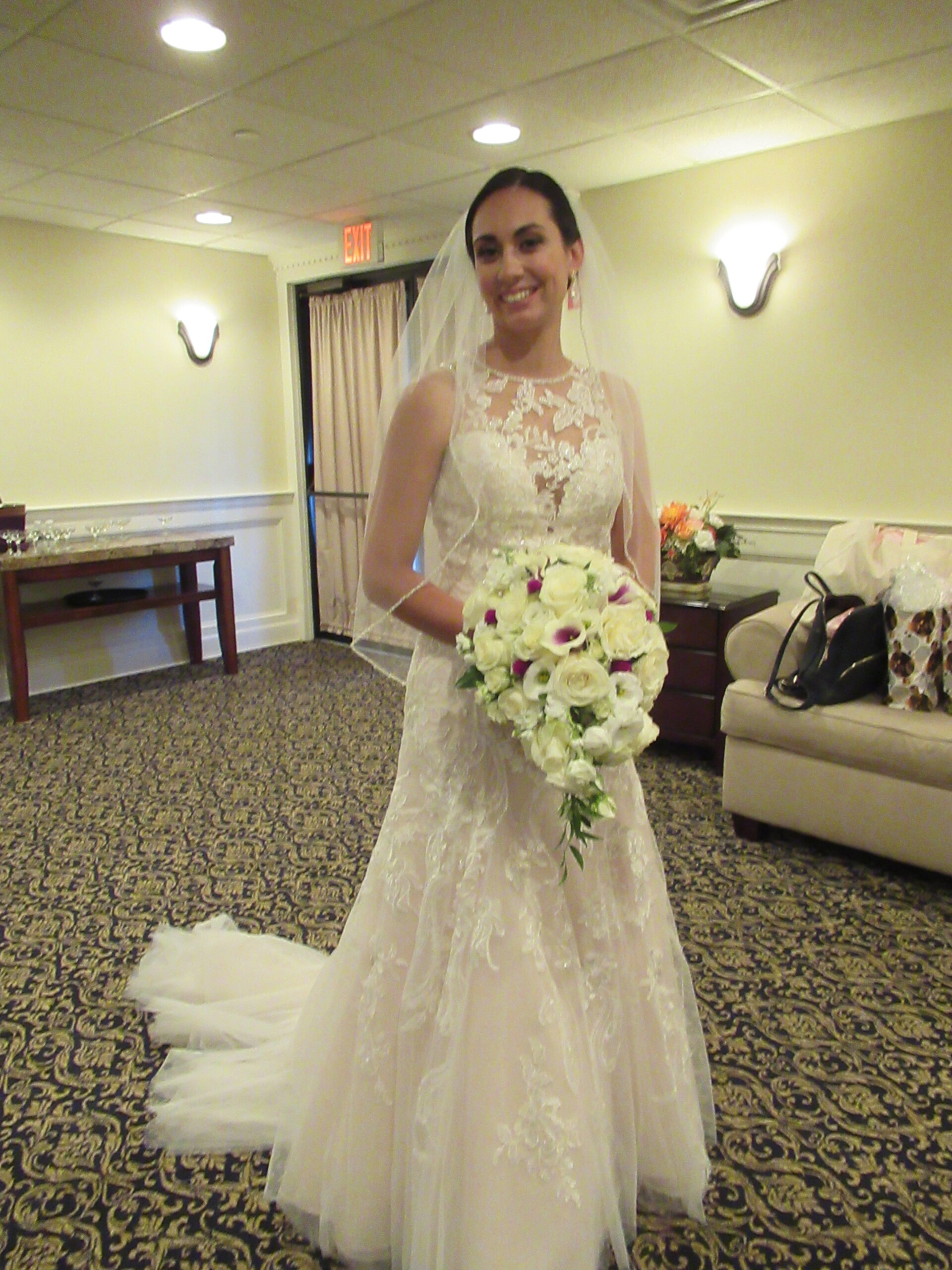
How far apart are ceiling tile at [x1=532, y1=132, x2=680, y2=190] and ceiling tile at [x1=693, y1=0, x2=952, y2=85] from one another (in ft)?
2.67

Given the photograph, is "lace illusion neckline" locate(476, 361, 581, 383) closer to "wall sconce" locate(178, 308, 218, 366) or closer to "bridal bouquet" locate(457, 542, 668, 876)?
"bridal bouquet" locate(457, 542, 668, 876)

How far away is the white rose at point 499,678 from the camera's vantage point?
1.27 meters

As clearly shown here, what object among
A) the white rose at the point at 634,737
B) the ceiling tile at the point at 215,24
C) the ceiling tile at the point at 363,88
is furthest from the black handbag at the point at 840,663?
the ceiling tile at the point at 215,24

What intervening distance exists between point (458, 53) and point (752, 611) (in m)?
2.37

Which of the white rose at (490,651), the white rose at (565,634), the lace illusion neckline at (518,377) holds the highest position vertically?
the lace illusion neckline at (518,377)

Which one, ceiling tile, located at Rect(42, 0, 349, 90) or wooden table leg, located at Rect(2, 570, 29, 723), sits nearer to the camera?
ceiling tile, located at Rect(42, 0, 349, 90)

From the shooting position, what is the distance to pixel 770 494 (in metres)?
4.18

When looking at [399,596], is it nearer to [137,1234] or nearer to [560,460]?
[560,460]

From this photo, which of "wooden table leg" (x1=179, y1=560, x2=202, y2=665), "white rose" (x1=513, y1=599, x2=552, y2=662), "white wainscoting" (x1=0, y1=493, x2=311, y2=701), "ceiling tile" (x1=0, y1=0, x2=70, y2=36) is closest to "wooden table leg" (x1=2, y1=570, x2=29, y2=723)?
"white wainscoting" (x1=0, y1=493, x2=311, y2=701)

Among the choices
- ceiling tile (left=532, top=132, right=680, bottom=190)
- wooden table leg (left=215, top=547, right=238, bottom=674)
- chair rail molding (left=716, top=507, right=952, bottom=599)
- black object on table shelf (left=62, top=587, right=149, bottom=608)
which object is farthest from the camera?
wooden table leg (left=215, top=547, right=238, bottom=674)

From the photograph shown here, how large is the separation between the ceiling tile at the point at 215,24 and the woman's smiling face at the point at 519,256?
1.54 m

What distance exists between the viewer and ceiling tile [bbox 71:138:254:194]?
3789 mm

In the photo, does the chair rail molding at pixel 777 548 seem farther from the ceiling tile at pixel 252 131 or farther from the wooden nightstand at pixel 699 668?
the ceiling tile at pixel 252 131

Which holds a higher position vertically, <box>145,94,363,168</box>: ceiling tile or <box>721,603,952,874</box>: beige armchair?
<box>145,94,363,168</box>: ceiling tile
